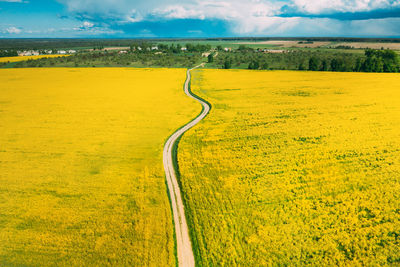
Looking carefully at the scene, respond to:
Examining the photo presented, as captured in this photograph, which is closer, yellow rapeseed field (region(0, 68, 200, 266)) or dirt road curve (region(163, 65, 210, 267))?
dirt road curve (region(163, 65, 210, 267))

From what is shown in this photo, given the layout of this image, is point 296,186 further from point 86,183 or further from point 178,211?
point 86,183

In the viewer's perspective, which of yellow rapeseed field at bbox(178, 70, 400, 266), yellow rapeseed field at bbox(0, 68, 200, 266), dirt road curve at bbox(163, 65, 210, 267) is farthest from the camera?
yellow rapeseed field at bbox(0, 68, 200, 266)

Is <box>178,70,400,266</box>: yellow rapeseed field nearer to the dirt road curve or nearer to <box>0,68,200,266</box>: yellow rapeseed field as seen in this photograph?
the dirt road curve

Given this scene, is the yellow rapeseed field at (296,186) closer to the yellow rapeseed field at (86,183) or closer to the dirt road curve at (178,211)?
the dirt road curve at (178,211)

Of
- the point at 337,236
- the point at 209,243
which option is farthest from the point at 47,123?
the point at 337,236

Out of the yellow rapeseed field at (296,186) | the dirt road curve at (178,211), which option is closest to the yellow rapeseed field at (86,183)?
the dirt road curve at (178,211)

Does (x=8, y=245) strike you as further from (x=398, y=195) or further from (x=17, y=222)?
(x=398, y=195)

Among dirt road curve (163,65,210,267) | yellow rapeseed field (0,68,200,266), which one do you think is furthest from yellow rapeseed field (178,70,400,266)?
yellow rapeseed field (0,68,200,266)
